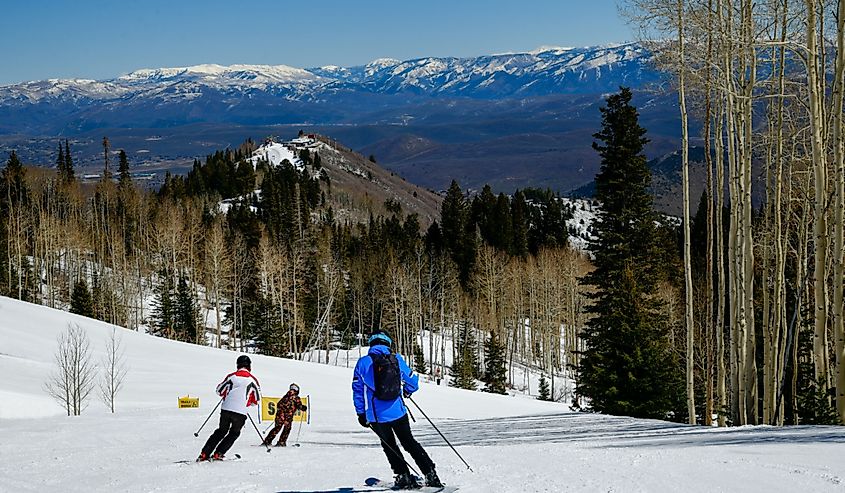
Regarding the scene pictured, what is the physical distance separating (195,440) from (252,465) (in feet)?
16.5

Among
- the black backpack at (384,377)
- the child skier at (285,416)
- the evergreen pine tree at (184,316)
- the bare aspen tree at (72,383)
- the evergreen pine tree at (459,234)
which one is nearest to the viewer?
the black backpack at (384,377)

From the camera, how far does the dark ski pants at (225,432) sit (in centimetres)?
1209

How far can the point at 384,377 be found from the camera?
861 cm

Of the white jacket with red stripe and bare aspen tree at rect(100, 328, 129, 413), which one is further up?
the white jacket with red stripe

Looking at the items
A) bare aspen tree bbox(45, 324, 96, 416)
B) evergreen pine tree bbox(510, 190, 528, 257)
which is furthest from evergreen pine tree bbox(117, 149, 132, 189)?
bare aspen tree bbox(45, 324, 96, 416)

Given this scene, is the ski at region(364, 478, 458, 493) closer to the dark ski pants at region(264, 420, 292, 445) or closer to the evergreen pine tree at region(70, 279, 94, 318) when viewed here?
the dark ski pants at region(264, 420, 292, 445)

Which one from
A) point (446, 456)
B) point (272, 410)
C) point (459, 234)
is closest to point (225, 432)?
point (446, 456)

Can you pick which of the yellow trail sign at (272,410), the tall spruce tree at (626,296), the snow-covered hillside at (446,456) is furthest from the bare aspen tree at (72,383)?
the tall spruce tree at (626,296)

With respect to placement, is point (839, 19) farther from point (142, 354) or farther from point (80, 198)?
point (80, 198)

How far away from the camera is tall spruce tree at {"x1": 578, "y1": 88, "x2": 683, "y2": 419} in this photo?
2612 cm

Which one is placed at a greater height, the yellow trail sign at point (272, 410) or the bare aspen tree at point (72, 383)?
the yellow trail sign at point (272, 410)

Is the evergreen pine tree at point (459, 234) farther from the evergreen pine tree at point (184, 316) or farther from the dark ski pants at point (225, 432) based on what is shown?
the dark ski pants at point (225, 432)

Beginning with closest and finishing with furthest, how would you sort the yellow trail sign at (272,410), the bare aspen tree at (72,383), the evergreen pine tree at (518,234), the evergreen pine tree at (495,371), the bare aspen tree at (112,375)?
the yellow trail sign at (272,410), the bare aspen tree at (72,383), the bare aspen tree at (112,375), the evergreen pine tree at (495,371), the evergreen pine tree at (518,234)

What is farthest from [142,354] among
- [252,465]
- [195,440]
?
[252,465]
